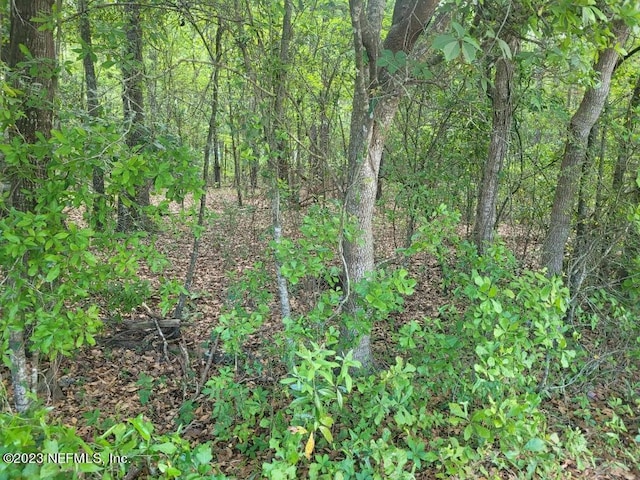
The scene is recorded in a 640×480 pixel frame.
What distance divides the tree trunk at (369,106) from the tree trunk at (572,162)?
2.25m

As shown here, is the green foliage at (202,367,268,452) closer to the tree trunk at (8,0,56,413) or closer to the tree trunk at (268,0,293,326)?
the tree trunk at (268,0,293,326)

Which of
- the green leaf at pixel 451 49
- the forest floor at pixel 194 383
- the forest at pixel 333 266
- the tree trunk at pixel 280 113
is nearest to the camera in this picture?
the green leaf at pixel 451 49

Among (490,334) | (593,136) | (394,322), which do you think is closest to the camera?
(490,334)

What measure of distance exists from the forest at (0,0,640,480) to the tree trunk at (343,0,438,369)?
0.07 feet

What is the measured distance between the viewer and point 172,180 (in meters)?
2.65

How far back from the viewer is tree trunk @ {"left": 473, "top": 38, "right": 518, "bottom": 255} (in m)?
4.13

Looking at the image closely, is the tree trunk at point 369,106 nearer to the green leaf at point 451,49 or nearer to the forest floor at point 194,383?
the forest floor at point 194,383

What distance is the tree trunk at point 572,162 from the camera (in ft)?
13.5

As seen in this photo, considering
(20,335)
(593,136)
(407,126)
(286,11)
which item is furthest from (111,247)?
(593,136)

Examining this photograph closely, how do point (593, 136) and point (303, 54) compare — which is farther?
point (593, 136)

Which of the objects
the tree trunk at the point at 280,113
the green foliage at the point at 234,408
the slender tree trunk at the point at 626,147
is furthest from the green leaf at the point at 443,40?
the slender tree trunk at the point at 626,147

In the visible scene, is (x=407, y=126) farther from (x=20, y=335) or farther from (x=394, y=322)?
(x=20, y=335)

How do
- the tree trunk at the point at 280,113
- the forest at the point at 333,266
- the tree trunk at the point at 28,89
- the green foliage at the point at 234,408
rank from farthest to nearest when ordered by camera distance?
the tree trunk at the point at 280,113
the green foliage at the point at 234,408
the tree trunk at the point at 28,89
the forest at the point at 333,266

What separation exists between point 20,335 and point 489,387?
3324 mm
